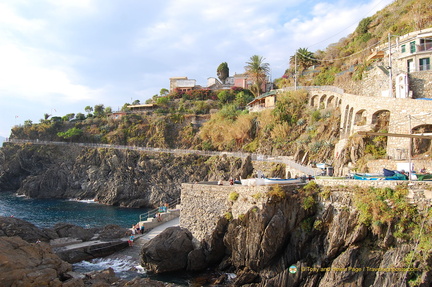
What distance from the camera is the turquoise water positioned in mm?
38487

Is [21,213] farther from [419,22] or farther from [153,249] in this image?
[419,22]

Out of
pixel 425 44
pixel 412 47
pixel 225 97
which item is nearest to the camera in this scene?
pixel 425 44

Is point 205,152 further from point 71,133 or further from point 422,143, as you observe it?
point 71,133

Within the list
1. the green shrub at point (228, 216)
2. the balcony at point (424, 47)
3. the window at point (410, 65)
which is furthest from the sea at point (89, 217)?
the balcony at point (424, 47)

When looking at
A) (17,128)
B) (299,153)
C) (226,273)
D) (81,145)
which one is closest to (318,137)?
(299,153)

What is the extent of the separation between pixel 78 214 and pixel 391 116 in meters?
40.3

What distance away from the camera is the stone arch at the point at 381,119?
24938mm

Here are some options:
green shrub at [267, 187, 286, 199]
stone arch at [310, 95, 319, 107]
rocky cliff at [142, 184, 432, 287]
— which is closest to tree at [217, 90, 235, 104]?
stone arch at [310, 95, 319, 107]

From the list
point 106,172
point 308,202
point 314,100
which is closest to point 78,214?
point 106,172

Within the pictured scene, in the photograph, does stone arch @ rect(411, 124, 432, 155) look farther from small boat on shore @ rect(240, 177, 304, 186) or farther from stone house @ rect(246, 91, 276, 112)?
stone house @ rect(246, 91, 276, 112)

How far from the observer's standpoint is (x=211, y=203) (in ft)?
74.6

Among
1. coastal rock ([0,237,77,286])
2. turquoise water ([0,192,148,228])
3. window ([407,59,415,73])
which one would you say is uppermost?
window ([407,59,415,73])

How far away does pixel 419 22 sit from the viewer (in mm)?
34375

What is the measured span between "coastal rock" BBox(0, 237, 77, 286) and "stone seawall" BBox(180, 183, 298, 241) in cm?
896
